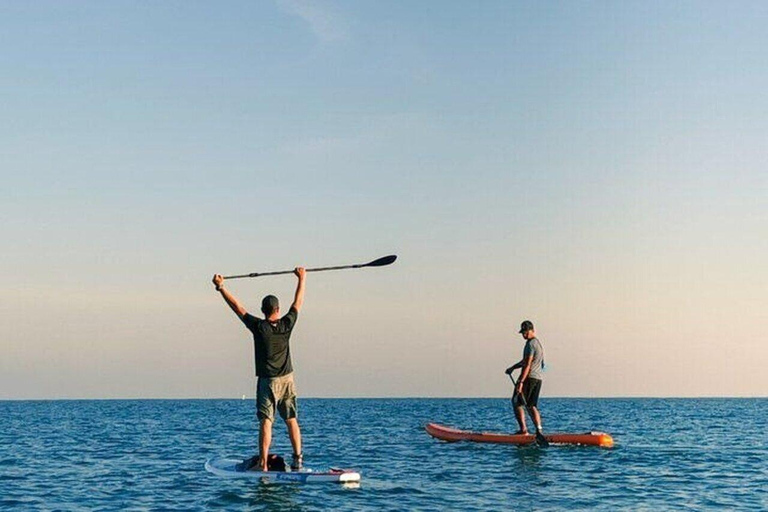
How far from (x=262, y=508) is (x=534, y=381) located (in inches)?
430

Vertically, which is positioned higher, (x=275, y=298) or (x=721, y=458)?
(x=275, y=298)

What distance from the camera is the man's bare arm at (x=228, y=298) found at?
15.1 metres

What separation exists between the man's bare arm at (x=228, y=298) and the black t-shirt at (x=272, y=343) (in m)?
0.11

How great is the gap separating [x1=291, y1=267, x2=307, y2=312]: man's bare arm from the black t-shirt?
0.30ft

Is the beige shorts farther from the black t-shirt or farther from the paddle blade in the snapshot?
the paddle blade

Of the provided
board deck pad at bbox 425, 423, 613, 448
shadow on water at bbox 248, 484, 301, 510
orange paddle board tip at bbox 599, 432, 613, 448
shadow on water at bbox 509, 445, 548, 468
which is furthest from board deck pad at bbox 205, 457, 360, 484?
orange paddle board tip at bbox 599, 432, 613, 448

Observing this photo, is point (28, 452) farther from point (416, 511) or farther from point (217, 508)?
point (416, 511)

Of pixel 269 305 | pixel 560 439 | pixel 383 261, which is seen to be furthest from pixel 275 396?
pixel 560 439

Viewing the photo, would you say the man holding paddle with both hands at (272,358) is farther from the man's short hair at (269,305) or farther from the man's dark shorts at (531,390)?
the man's dark shorts at (531,390)

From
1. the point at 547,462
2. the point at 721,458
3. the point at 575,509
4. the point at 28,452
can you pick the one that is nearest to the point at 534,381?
the point at 547,462

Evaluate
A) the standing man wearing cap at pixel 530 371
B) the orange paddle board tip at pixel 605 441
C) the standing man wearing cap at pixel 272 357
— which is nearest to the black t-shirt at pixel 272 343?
the standing man wearing cap at pixel 272 357

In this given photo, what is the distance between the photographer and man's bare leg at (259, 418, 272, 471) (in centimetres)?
1595

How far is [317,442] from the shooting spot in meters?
31.4

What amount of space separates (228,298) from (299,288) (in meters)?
1.15
